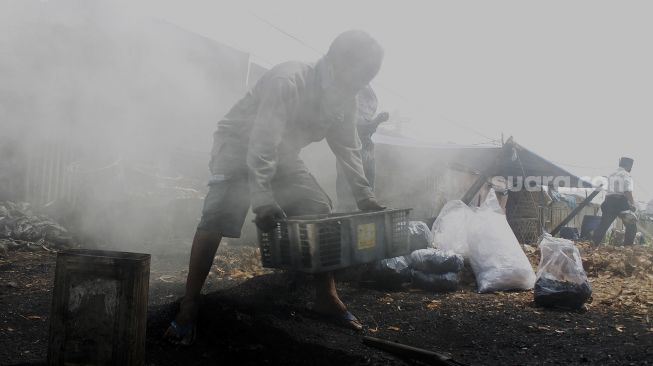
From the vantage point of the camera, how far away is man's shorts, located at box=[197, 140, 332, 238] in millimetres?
2463

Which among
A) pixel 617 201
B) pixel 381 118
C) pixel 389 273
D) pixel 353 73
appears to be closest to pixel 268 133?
pixel 353 73

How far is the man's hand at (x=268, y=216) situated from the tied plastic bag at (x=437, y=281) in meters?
2.06

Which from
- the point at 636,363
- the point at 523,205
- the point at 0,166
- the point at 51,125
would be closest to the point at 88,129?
the point at 51,125

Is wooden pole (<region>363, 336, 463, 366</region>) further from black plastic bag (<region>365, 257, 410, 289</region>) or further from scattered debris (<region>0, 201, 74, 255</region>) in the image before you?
scattered debris (<region>0, 201, 74, 255</region>)

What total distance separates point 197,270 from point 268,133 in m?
0.86

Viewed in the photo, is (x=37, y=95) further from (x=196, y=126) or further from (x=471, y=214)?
(x=471, y=214)

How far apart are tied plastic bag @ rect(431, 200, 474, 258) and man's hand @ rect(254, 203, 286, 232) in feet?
8.45

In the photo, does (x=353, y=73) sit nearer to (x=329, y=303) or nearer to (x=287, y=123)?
(x=287, y=123)

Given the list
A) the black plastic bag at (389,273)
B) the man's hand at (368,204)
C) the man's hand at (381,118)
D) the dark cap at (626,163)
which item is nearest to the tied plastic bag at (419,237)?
the black plastic bag at (389,273)

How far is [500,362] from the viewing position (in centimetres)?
218

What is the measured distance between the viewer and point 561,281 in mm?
3305

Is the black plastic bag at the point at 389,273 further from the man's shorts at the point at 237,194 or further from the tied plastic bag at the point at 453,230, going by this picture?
the man's shorts at the point at 237,194

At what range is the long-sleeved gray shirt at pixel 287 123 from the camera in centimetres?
235

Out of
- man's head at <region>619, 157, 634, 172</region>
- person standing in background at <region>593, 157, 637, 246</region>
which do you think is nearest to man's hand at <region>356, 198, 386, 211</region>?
person standing in background at <region>593, 157, 637, 246</region>
